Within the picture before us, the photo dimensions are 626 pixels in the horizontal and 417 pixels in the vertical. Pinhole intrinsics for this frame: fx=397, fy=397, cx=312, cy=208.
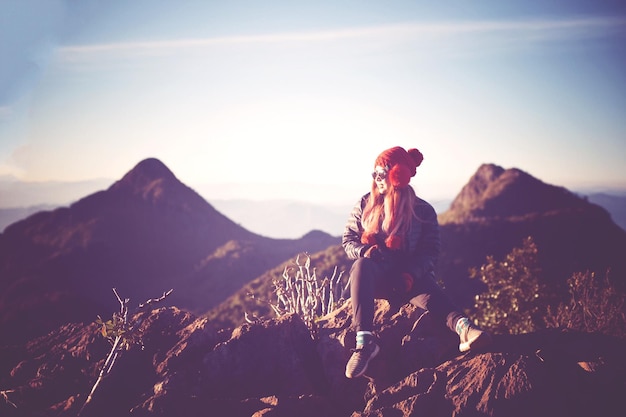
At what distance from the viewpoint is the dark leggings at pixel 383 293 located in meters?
3.94

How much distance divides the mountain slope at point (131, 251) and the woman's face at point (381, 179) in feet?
64.6

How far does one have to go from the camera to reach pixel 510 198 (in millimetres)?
40219

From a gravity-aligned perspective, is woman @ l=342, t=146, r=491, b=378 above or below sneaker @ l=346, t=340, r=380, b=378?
above

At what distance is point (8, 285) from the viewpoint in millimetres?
25234

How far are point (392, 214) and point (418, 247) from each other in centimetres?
47

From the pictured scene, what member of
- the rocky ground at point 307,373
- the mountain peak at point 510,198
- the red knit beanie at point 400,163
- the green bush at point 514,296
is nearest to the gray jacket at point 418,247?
the red knit beanie at point 400,163

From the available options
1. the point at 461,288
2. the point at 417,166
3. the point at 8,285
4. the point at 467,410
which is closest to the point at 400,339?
the point at 467,410

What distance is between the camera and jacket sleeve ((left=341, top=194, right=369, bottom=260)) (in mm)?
4371

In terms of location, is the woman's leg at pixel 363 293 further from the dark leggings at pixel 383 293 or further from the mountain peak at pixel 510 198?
the mountain peak at pixel 510 198

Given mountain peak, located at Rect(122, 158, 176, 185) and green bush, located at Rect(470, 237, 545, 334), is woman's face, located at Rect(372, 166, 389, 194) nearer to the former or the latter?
green bush, located at Rect(470, 237, 545, 334)

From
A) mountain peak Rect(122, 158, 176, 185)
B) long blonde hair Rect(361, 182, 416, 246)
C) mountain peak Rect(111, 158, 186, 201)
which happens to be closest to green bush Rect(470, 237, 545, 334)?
long blonde hair Rect(361, 182, 416, 246)

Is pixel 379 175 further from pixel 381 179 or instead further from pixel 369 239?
pixel 369 239

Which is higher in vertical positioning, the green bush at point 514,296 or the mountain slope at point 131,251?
the green bush at point 514,296

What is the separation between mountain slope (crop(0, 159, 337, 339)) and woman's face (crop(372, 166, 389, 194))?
19.7 metres
